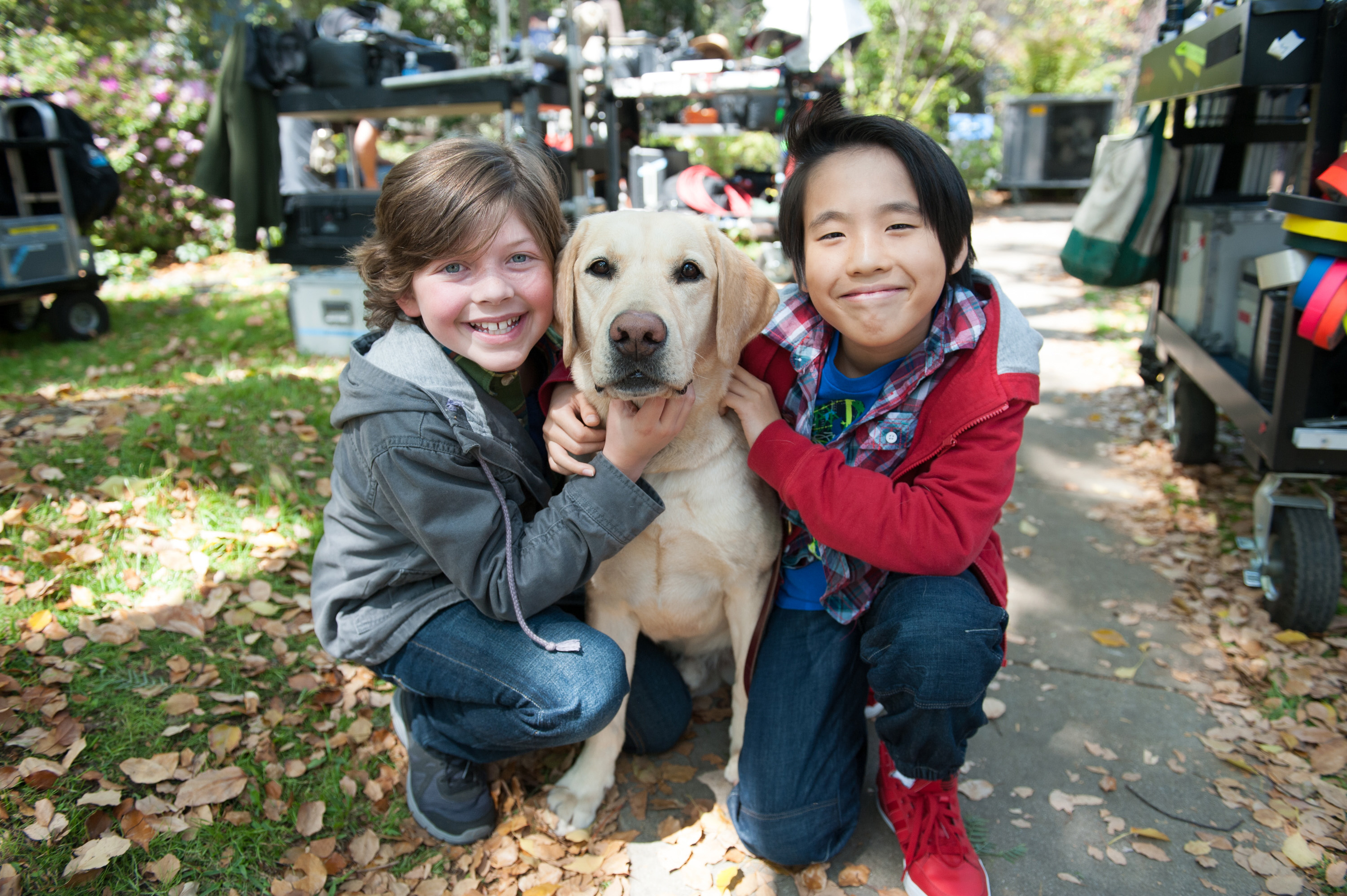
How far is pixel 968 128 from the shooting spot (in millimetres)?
14586

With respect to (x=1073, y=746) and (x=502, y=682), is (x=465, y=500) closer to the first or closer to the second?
(x=502, y=682)

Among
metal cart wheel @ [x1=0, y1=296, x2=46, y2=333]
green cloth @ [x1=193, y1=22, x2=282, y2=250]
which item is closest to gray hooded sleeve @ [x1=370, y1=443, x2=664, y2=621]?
green cloth @ [x1=193, y1=22, x2=282, y2=250]

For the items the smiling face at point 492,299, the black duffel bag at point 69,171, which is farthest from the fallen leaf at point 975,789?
the black duffel bag at point 69,171

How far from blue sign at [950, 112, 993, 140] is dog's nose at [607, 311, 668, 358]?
47.7 feet

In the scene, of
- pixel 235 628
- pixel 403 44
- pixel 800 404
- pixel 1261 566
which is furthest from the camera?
pixel 403 44

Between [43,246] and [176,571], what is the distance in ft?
13.6

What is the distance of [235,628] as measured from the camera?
2633mm

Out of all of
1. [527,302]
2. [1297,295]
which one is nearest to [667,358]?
[527,302]

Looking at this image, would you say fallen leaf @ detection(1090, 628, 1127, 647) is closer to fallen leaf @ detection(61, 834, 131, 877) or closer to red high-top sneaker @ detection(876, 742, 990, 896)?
red high-top sneaker @ detection(876, 742, 990, 896)

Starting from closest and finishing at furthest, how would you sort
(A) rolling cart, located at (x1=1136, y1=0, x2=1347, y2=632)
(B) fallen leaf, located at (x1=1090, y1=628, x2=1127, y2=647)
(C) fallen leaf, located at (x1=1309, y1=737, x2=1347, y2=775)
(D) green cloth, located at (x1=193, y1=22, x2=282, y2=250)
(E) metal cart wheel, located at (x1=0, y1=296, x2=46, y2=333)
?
1. (C) fallen leaf, located at (x1=1309, y1=737, x2=1347, y2=775)
2. (A) rolling cart, located at (x1=1136, y1=0, x2=1347, y2=632)
3. (B) fallen leaf, located at (x1=1090, y1=628, x2=1127, y2=647)
4. (D) green cloth, located at (x1=193, y1=22, x2=282, y2=250)
5. (E) metal cart wheel, located at (x1=0, y1=296, x2=46, y2=333)

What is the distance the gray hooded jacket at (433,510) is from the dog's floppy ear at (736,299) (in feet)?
1.30

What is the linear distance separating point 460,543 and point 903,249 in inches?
45.2

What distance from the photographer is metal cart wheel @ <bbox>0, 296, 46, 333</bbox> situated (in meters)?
5.85

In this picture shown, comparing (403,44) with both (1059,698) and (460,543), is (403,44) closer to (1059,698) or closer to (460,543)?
(460,543)
